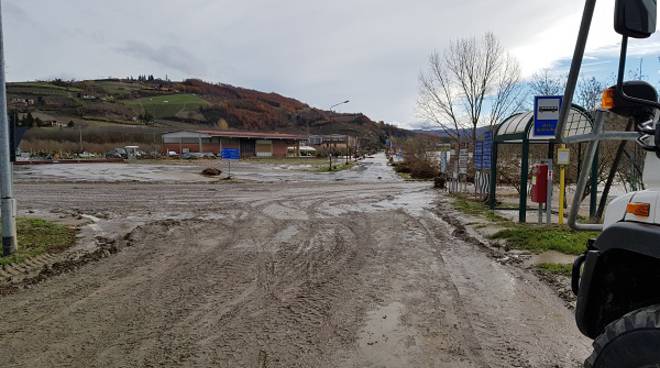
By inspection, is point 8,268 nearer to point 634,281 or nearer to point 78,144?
point 634,281

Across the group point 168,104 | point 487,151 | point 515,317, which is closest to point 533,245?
point 515,317

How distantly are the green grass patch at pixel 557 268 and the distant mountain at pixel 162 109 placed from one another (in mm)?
107268

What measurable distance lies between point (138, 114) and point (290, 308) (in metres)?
150

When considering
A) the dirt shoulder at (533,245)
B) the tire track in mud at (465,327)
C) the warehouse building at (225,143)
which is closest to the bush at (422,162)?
the dirt shoulder at (533,245)

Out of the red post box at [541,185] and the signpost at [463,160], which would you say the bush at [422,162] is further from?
the red post box at [541,185]

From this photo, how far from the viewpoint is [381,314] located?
5.08 meters

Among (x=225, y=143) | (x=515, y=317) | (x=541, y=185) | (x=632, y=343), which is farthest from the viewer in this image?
(x=225, y=143)

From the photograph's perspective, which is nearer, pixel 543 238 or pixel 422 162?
pixel 543 238

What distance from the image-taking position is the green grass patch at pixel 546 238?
8.11 m

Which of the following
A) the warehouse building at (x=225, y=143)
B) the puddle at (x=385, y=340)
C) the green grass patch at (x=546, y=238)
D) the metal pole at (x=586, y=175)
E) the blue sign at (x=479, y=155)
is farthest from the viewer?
the warehouse building at (x=225, y=143)

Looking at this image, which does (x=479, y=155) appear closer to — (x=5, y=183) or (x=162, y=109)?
(x=5, y=183)

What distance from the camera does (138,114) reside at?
141 m

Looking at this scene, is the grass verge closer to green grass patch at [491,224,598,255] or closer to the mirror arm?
green grass patch at [491,224,598,255]

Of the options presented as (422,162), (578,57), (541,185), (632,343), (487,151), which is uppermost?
(578,57)
